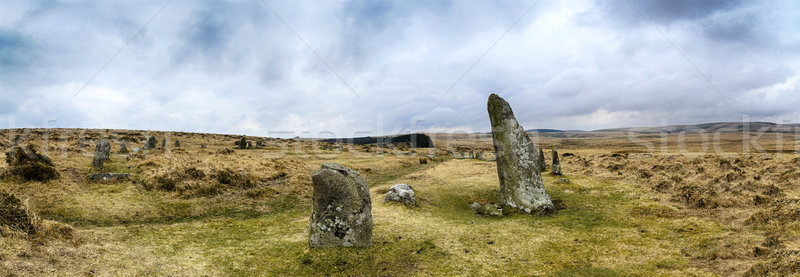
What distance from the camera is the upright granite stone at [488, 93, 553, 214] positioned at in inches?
578

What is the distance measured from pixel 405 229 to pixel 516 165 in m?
6.05

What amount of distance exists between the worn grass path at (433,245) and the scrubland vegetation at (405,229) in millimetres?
47

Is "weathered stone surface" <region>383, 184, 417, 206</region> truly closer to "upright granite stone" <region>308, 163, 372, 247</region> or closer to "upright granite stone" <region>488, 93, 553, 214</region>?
"upright granite stone" <region>488, 93, 553, 214</region>

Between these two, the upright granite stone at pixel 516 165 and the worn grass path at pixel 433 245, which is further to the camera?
the upright granite stone at pixel 516 165

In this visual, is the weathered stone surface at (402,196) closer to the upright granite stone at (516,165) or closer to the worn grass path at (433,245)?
the worn grass path at (433,245)

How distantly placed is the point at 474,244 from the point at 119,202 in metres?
13.5

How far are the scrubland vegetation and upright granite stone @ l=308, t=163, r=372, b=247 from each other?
1.12 feet

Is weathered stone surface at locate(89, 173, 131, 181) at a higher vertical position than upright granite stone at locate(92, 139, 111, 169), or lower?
lower

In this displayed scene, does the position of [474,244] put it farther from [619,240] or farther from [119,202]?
[119,202]

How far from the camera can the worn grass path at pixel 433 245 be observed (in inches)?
334

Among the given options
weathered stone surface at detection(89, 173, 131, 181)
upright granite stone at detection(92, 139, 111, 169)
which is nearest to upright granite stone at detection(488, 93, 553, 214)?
weathered stone surface at detection(89, 173, 131, 181)

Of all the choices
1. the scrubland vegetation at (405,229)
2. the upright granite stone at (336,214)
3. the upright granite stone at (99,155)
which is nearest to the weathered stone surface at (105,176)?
the scrubland vegetation at (405,229)

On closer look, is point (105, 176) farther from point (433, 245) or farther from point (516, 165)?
point (516, 165)

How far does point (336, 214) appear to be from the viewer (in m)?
9.79
